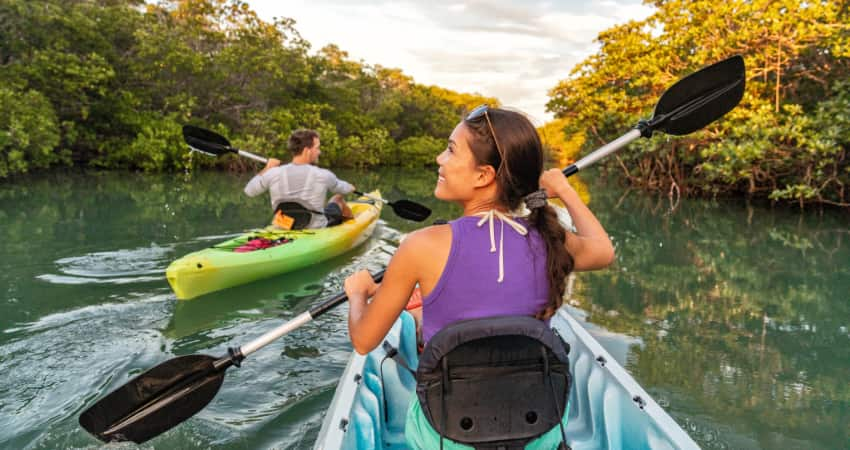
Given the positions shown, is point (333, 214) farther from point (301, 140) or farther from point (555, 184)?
point (555, 184)

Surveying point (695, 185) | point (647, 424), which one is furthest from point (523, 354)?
point (695, 185)

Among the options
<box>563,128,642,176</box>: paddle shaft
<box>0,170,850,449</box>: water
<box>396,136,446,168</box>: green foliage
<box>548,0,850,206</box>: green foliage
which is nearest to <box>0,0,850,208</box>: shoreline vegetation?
<box>548,0,850,206</box>: green foliage

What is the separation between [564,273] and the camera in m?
1.36

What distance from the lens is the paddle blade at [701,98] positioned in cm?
276

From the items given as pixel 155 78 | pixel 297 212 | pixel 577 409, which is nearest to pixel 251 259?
pixel 297 212

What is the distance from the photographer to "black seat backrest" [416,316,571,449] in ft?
4.39

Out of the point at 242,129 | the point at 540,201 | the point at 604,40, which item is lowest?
the point at 540,201

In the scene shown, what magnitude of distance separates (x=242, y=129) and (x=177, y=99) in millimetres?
2769

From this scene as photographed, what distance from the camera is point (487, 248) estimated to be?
1302 millimetres

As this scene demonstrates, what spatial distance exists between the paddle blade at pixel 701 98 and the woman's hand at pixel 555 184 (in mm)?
1375

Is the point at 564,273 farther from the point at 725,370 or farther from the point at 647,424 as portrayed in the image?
the point at 725,370

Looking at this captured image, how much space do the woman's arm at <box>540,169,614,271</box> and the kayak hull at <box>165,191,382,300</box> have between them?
349 centimetres

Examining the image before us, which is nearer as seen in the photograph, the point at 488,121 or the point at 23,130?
the point at 488,121

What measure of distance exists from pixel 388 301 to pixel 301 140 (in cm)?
438
